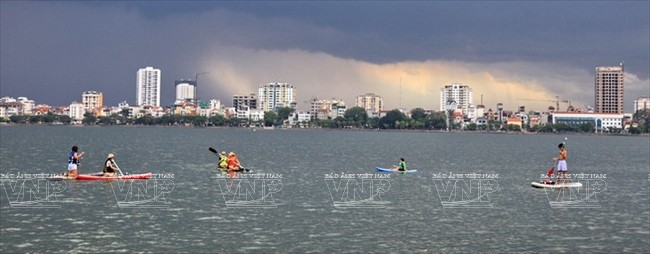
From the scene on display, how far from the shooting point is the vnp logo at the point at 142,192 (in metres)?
33.5

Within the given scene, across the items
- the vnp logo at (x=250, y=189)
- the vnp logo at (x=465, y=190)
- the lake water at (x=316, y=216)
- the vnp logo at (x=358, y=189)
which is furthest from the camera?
the vnp logo at (x=465, y=190)

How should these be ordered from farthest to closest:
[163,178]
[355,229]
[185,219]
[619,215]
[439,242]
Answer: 1. [163,178]
2. [619,215]
3. [185,219]
4. [355,229]
5. [439,242]

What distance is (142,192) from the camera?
38.0 m

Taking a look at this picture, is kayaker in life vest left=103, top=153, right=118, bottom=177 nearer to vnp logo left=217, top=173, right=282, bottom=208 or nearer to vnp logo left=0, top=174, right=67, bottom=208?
vnp logo left=0, top=174, right=67, bottom=208

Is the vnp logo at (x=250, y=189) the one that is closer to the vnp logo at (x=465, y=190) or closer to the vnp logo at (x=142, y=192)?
the vnp logo at (x=142, y=192)

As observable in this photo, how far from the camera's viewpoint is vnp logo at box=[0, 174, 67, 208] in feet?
106

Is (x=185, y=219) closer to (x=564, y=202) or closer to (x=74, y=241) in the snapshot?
(x=74, y=241)

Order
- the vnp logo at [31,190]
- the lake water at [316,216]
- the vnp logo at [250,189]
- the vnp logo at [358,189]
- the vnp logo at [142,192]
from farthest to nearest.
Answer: the vnp logo at [358,189]
the vnp logo at [250,189]
the vnp logo at [142,192]
the vnp logo at [31,190]
the lake water at [316,216]

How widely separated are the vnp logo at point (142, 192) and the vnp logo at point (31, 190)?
9.31 ft

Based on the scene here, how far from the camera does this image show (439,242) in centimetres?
2545

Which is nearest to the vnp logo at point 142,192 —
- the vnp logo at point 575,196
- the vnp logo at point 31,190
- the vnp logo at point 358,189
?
the vnp logo at point 31,190

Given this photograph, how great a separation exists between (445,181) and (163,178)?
18.5m

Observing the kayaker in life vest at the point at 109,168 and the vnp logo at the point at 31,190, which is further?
the kayaker in life vest at the point at 109,168

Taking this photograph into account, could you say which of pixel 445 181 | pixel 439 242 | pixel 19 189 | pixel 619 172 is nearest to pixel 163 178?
pixel 19 189
